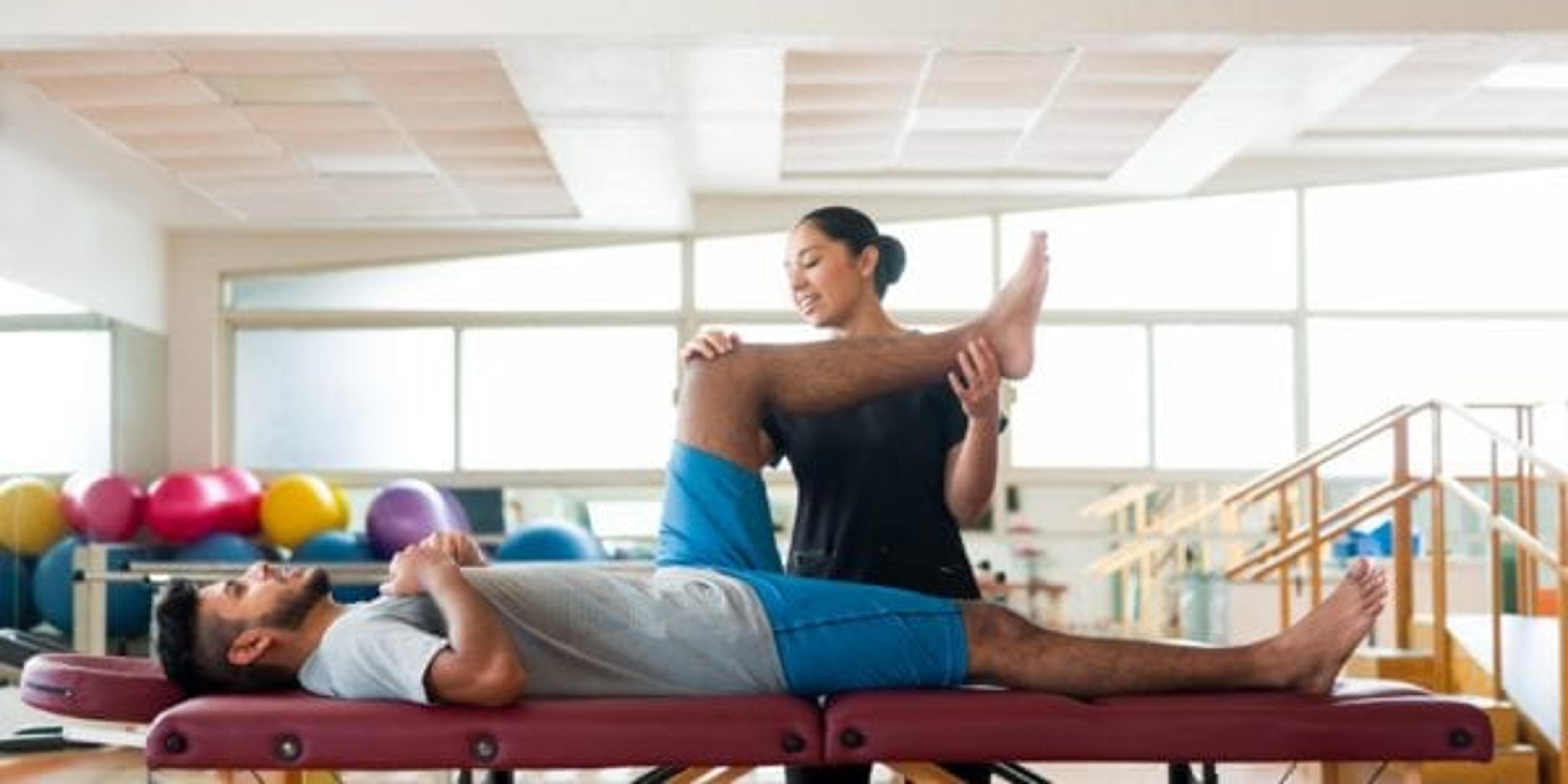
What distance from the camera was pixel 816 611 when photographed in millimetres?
2297

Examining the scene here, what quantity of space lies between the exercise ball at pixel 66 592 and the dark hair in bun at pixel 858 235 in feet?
17.2

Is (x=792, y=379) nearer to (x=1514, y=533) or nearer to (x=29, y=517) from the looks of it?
(x=1514, y=533)

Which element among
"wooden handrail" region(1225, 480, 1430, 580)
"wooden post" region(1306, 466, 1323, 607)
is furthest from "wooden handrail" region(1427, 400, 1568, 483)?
"wooden post" region(1306, 466, 1323, 607)

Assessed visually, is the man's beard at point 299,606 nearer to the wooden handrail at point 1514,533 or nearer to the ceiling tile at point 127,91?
the wooden handrail at point 1514,533

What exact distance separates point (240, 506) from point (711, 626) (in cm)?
692

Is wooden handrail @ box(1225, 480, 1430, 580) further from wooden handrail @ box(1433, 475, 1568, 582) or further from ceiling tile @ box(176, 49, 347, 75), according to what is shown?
ceiling tile @ box(176, 49, 347, 75)

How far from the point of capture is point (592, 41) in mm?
5727

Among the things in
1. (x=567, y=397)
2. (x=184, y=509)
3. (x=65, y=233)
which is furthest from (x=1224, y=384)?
(x=65, y=233)

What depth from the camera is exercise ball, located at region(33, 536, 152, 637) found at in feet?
25.5

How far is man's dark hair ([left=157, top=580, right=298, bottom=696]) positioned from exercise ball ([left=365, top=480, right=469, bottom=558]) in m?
5.99

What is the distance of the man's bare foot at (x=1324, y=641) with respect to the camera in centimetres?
229

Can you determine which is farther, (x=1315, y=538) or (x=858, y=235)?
(x=1315, y=538)

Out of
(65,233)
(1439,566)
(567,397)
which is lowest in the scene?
(1439,566)

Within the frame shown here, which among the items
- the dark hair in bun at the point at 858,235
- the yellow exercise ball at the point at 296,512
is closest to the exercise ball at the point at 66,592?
the yellow exercise ball at the point at 296,512
